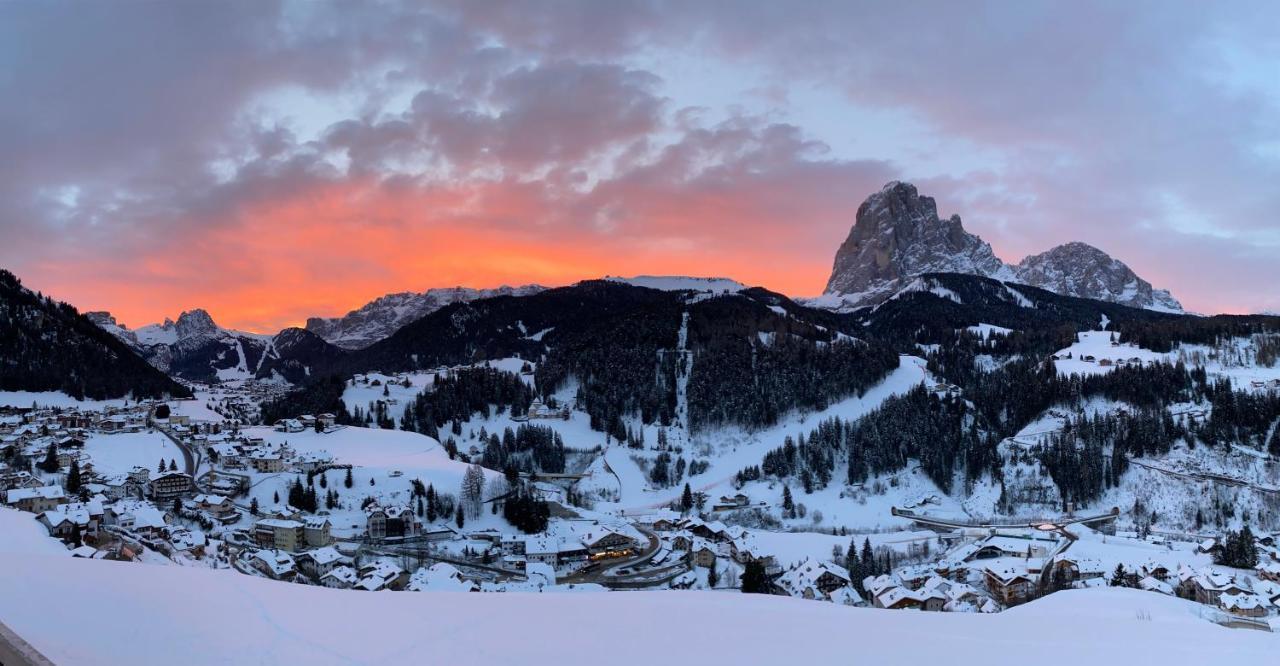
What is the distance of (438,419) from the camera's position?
8962 centimetres

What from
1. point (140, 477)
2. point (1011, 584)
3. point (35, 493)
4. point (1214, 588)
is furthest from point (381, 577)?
point (1214, 588)

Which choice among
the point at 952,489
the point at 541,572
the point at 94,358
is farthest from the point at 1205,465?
the point at 94,358

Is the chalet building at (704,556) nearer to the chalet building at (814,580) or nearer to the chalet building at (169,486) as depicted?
the chalet building at (814,580)

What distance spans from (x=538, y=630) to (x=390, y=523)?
38074mm

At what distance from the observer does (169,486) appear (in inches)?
1780

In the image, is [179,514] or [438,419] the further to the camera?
[438,419]

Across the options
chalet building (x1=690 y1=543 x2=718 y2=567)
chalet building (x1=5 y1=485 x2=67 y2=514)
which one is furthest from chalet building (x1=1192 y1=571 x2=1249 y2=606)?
chalet building (x1=5 y1=485 x2=67 y2=514)

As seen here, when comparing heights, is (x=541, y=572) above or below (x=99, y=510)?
below

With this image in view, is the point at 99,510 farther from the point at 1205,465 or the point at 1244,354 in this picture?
the point at 1244,354

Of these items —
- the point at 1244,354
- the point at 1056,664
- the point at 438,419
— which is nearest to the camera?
the point at 1056,664

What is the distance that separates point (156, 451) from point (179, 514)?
2265 centimetres

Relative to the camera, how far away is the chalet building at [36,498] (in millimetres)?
34781

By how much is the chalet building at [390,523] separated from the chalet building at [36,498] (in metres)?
14.3

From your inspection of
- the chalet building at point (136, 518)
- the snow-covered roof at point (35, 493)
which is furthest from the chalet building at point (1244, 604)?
the snow-covered roof at point (35, 493)
